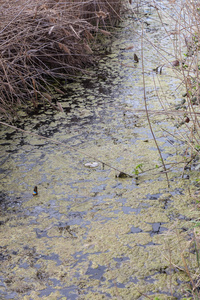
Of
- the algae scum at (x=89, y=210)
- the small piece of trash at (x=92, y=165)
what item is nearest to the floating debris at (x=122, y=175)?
the algae scum at (x=89, y=210)

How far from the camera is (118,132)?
2.26 metres

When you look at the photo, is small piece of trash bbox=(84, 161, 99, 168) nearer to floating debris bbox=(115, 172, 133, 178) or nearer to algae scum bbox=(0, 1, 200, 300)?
algae scum bbox=(0, 1, 200, 300)

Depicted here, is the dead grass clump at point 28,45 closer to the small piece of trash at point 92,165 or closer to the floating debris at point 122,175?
the small piece of trash at point 92,165

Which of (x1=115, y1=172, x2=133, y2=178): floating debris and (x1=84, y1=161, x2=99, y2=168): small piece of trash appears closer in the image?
(x1=115, y1=172, x2=133, y2=178): floating debris

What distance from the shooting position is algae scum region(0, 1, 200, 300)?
1235mm

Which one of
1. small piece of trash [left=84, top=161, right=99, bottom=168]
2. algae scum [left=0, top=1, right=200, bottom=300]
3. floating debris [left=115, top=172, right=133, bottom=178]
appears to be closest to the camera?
algae scum [left=0, top=1, right=200, bottom=300]

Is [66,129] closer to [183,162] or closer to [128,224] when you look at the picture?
[183,162]

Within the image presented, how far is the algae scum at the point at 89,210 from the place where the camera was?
1.24 metres

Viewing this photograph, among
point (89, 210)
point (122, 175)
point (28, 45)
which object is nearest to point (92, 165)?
point (122, 175)

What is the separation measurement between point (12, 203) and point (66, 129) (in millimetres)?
774

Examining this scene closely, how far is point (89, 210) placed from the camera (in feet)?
5.23

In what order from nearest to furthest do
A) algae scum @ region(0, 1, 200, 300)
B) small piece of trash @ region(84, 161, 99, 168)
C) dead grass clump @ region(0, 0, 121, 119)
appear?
1. algae scum @ region(0, 1, 200, 300)
2. small piece of trash @ region(84, 161, 99, 168)
3. dead grass clump @ region(0, 0, 121, 119)

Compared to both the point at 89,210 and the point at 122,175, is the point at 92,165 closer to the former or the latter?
the point at 122,175

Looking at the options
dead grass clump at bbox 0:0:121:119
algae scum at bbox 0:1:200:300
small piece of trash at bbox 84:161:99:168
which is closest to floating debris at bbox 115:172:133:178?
algae scum at bbox 0:1:200:300
